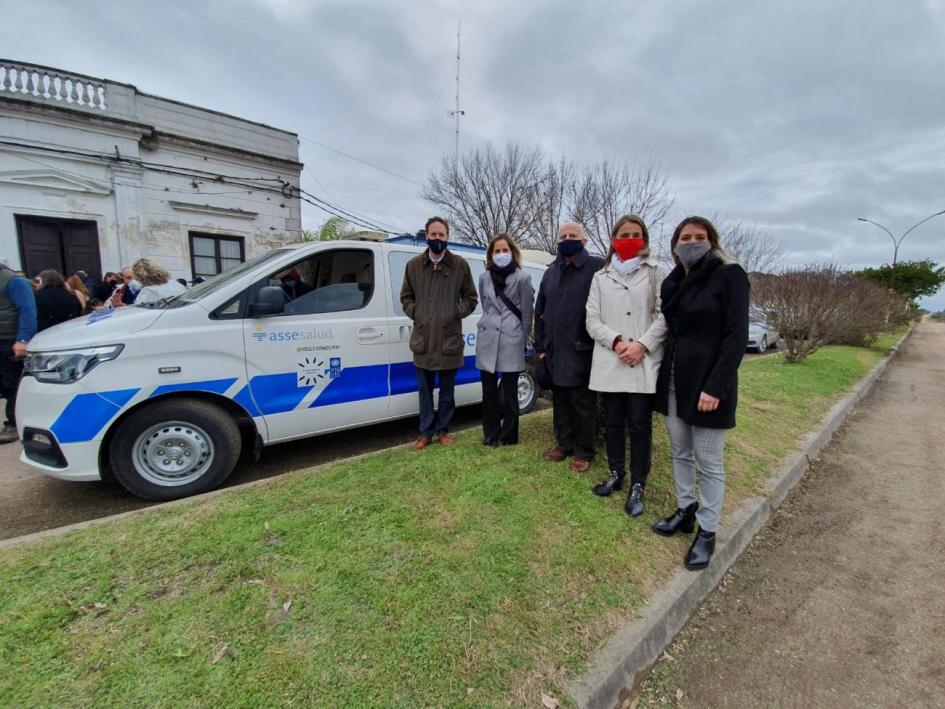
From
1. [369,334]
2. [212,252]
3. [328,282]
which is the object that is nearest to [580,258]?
[369,334]

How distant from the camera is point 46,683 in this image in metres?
1.64

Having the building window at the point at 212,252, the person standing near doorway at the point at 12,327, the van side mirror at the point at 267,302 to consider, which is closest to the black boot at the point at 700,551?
the van side mirror at the point at 267,302

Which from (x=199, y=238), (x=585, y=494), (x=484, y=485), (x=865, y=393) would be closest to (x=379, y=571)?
(x=484, y=485)

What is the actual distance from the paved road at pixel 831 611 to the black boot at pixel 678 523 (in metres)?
0.35

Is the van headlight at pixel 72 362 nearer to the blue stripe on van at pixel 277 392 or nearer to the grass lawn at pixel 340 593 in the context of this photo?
the blue stripe on van at pixel 277 392

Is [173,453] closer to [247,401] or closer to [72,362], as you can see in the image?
[247,401]

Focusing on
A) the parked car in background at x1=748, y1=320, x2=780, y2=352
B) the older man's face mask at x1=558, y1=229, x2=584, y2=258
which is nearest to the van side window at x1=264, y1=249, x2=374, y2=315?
the older man's face mask at x1=558, y1=229, x2=584, y2=258

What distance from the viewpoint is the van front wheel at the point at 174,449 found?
310cm

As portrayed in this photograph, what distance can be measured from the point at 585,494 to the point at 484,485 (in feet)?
2.26

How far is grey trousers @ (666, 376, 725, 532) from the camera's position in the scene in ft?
8.09

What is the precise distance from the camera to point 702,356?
2.39 metres

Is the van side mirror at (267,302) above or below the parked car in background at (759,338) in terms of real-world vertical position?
above

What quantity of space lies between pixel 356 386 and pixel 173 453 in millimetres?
1399

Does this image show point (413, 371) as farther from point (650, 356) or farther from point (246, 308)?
point (650, 356)
